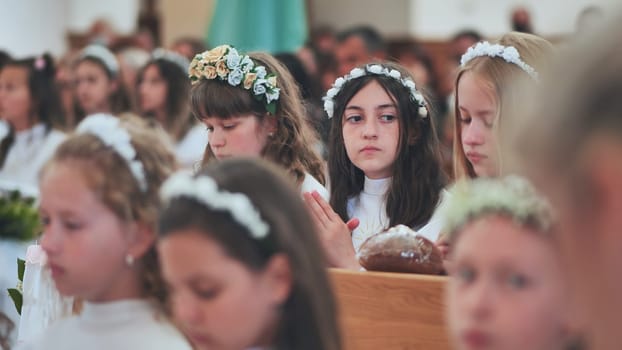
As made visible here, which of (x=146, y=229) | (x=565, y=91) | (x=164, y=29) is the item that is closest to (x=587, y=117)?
(x=565, y=91)

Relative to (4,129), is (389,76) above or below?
above

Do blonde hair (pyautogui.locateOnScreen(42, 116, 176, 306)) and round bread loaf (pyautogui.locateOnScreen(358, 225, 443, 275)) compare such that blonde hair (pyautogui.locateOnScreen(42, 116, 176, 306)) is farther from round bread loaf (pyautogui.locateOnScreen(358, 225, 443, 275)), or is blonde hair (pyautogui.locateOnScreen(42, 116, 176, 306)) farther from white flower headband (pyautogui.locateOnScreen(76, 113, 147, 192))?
round bread loaf (pyautogui.locateOnScreen(358, 225, 443, 275))

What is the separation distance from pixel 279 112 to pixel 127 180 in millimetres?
1917

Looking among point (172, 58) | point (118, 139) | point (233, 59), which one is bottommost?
point (172, 58)

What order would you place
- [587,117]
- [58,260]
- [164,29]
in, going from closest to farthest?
[587,117], [58,260], [164,29]

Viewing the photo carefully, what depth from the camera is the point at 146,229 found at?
2303 millimetres

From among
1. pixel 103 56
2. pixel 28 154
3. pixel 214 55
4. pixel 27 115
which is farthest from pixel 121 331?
pixel 103 56

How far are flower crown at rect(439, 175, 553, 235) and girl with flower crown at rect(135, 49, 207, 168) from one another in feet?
17.5

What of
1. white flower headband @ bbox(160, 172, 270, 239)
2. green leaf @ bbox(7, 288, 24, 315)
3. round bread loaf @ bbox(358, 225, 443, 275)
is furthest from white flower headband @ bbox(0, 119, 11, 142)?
white flower headband @ bbox(160, 172, 270, 239)

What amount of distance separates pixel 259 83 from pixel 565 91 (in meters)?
3.10

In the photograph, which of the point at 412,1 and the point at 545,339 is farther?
the point at 412,1

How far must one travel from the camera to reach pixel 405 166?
4.04 m

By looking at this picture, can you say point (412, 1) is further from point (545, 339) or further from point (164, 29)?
point (545, 339)

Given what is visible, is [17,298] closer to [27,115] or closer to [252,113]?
[252,113]
